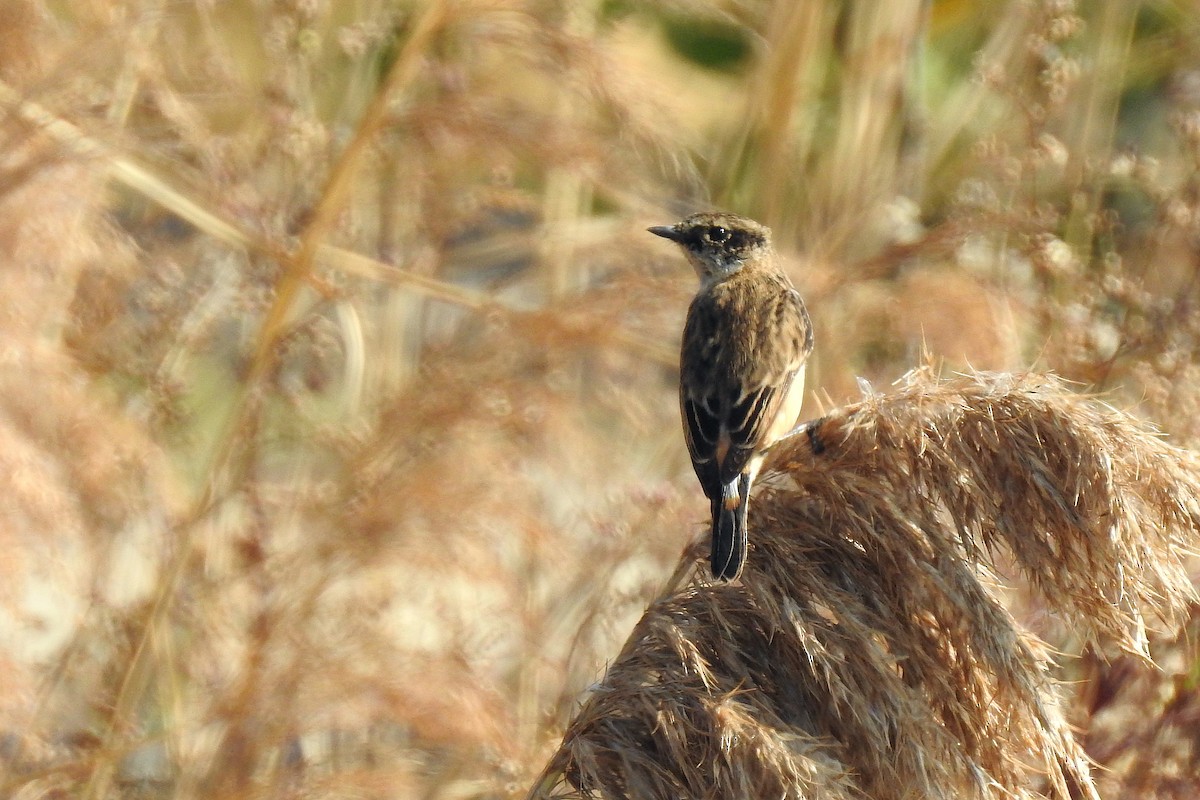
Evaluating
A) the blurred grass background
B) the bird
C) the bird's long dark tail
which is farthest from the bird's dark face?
the bird's long dark tail

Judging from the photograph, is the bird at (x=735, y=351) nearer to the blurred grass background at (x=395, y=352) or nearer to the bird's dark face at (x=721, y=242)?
the bird's dark face at (x=721, y=242)

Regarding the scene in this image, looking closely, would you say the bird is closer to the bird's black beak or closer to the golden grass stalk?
the bird's black beak

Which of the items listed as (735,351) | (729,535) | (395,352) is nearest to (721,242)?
(735,351)

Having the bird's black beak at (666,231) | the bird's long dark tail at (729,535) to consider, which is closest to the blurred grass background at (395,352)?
the bird's black beak at (666,231)

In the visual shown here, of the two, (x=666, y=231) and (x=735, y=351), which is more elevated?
(x=666, y=231)

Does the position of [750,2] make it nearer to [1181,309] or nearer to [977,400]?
[1181,309]

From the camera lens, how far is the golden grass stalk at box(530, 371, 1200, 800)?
242 cm

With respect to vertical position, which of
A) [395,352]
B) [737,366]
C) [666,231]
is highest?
[666,231]

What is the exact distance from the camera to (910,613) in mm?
2600

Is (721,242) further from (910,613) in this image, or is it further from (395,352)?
(910,613)

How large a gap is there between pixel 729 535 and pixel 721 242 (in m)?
2.10

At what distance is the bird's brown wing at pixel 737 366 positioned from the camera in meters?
3.75

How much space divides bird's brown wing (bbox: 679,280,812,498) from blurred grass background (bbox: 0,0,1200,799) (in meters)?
0.12

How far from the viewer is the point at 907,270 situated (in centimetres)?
480
